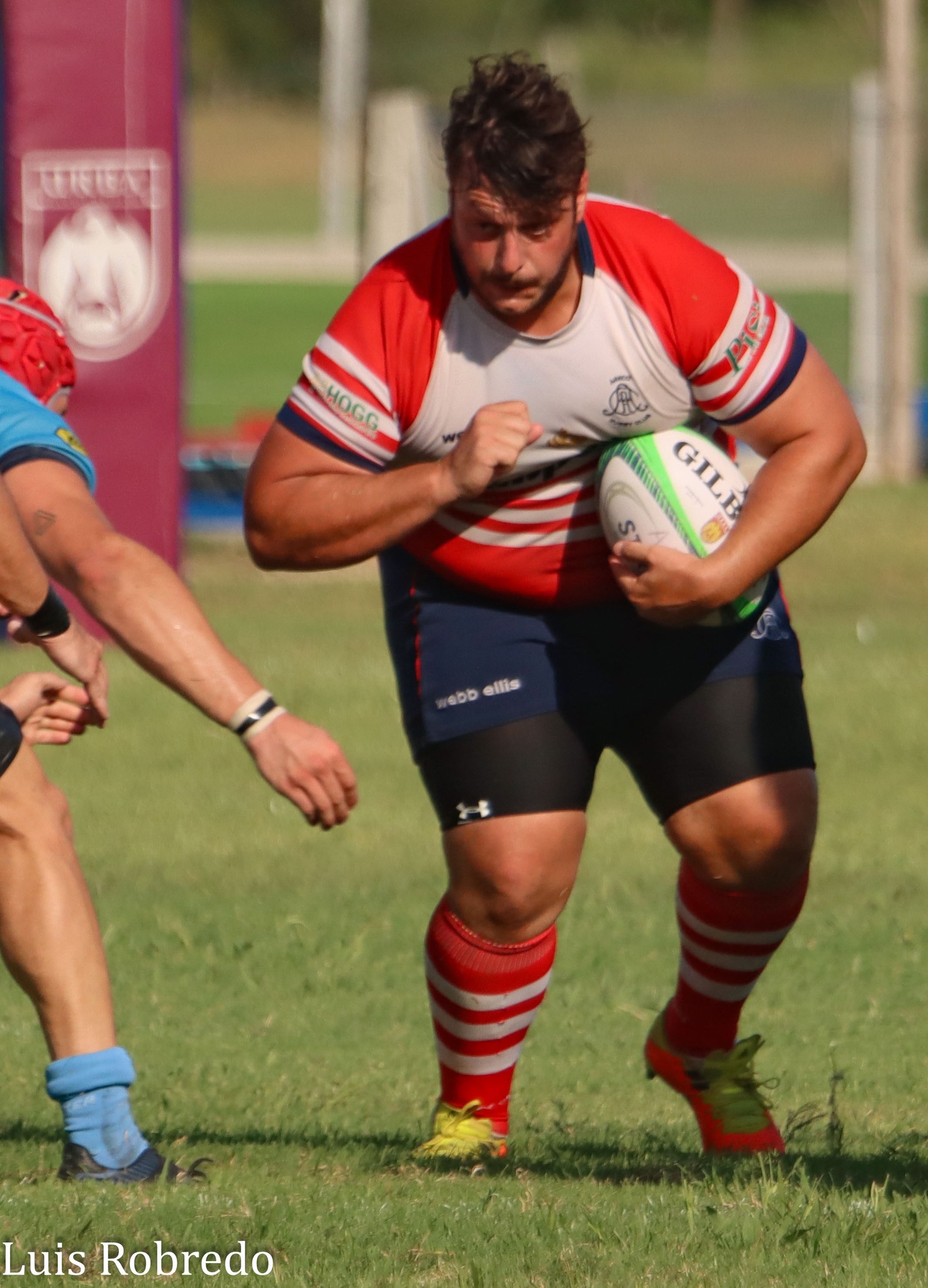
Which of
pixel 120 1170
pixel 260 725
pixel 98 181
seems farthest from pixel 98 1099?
pixel 98 181

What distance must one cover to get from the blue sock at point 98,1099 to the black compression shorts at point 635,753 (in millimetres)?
942

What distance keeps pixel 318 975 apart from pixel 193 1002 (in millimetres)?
451

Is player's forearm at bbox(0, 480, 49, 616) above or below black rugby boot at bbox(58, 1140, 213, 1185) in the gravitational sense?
above

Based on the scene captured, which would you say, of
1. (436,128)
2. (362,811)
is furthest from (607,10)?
(362,811)

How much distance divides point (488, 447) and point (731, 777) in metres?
1.00

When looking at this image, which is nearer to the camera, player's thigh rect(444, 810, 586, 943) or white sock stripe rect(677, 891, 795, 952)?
player's thigh rect(444, 810, 586, 943)

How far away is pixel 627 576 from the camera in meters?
4.91

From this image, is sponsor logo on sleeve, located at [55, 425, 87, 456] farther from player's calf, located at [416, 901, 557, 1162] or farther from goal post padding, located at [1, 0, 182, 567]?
goal post padding, located at [1, 0, 182, 567]

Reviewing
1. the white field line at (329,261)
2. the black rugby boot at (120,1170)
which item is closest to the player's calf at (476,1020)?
the black rugby boot at (120,1170)

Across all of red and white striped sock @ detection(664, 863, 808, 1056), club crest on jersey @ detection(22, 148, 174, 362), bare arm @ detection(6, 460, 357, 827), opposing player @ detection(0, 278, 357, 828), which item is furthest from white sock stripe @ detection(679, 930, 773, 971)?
club crest on jersey @ detection(22, 148, 174, 362)

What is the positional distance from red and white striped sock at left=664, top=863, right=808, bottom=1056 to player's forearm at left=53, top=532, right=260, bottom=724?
1415 mm

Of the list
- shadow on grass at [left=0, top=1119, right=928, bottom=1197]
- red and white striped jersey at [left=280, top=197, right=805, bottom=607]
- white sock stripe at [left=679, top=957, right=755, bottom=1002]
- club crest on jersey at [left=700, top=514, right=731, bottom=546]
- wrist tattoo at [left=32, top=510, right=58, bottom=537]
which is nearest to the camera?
wrist tattoo at [left=32, top=510, right=58, bottom=537]

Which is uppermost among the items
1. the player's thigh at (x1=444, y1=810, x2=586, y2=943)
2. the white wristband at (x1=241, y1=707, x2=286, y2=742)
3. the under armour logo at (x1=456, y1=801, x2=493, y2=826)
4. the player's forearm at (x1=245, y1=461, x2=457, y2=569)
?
the player's forearm at (x1=245, y1=461, x2=457, y2=569)

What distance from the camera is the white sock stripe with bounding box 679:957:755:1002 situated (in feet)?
17.4
